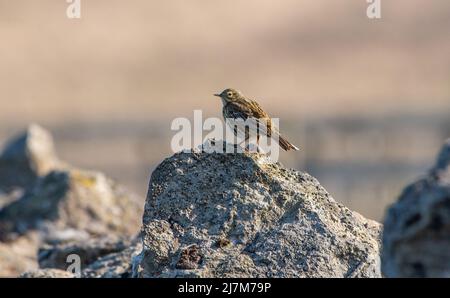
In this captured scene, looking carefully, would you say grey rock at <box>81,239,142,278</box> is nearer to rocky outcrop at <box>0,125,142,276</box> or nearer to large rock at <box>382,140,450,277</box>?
rocky outcrop at <box>0,125,142,276</box>

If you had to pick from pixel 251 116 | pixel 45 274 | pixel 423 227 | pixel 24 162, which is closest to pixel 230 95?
pixel 251 116

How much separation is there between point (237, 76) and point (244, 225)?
28.6m

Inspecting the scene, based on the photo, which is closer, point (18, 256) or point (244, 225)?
point (244, 225)

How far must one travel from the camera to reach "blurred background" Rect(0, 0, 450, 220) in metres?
26.8

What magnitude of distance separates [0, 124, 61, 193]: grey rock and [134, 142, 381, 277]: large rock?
7.90 metres

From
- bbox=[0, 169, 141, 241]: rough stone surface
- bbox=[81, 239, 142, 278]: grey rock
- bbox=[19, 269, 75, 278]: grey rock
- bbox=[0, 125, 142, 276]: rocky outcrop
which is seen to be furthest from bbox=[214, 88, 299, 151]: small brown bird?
Result: bbox=[0, 169, 141, 241]: rough stone surface

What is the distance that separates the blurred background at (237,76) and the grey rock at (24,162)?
697cm

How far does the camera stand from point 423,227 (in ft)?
20.4

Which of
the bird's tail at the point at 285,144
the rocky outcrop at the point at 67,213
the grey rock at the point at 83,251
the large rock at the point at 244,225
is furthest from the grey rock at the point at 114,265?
the rocky outcrop at the point at 67,213

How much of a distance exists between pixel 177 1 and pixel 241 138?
3456 centimetres

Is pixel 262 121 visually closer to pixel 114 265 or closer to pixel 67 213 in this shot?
pixel 114 265

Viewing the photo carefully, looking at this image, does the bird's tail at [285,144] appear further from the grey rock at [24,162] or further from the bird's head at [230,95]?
the grey rock at [24,162]

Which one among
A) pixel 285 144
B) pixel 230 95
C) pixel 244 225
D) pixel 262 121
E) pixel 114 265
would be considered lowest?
pixel 114 265

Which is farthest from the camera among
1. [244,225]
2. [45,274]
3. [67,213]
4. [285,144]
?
[67,213]
